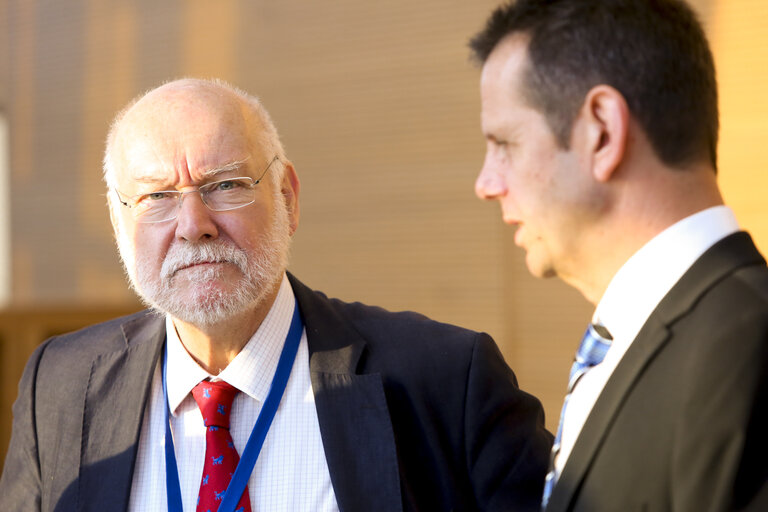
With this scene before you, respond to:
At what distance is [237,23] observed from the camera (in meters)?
A: 6.74

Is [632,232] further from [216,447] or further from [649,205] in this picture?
[216,447]

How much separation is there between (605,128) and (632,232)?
0.16 meters

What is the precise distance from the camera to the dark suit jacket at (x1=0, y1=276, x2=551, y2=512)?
198 cm

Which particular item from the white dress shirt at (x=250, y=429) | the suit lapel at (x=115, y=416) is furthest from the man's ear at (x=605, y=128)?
the suit lapel at (x=115, y=416)

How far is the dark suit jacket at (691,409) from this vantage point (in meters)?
1.01

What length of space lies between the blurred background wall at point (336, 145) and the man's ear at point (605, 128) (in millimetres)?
4015

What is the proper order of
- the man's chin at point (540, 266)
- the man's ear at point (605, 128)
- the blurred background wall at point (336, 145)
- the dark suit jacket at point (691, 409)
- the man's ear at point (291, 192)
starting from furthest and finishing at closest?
the blurred background wall at point (336, 145) < the man's ear at point (291, 192) < the man's chin at point (540, 266) < the man's ear at point (605, 128) < the dark suit jacket at point (691, 409)

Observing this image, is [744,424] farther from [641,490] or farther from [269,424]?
[269,424]

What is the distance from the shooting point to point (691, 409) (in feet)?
3.47

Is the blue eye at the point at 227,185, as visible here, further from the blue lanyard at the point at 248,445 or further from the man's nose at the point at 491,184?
the man's nose at the point at 491,184

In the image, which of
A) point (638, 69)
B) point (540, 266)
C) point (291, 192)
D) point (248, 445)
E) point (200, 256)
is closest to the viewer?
point (638, 69)

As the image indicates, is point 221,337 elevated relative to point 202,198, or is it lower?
lower

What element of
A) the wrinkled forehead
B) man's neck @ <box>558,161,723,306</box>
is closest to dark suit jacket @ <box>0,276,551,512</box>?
the wrinkled forehead

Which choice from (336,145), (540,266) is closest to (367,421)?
(540,266)
